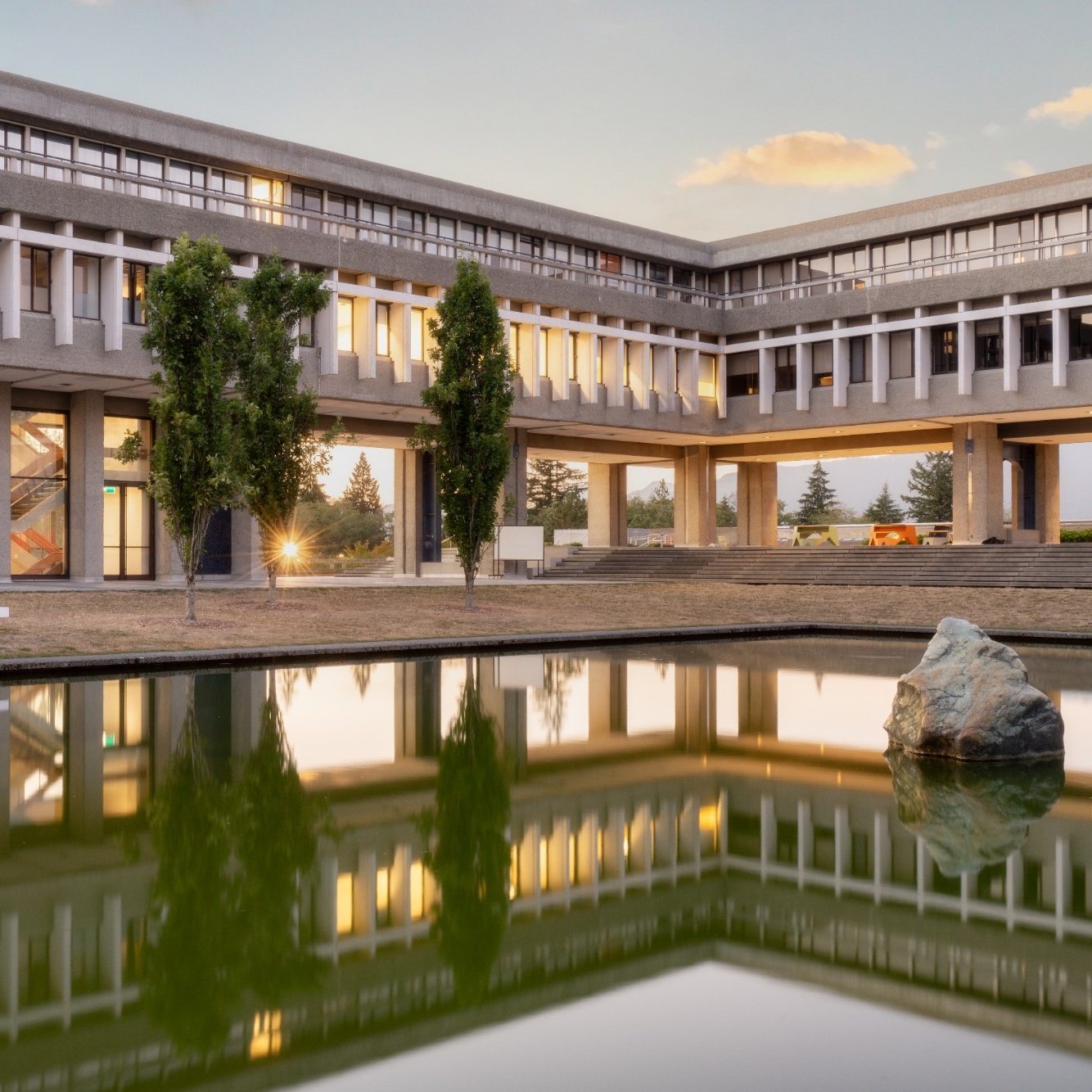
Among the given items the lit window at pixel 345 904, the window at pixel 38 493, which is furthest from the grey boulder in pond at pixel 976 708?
the window at pixel 38 493

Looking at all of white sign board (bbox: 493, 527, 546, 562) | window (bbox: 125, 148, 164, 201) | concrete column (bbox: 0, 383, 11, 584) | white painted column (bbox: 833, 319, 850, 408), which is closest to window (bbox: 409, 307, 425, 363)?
white sign board (bbox: 493, 527, 546, 562)

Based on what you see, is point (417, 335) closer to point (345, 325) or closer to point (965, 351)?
point (345, 325)

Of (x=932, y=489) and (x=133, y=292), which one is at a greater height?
(x=133, y=292)

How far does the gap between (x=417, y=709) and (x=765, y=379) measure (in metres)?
38.5

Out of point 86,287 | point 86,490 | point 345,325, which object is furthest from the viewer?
point 345,325

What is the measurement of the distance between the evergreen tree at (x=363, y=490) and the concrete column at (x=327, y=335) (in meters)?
74.0

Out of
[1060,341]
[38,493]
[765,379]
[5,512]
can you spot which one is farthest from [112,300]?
[1060,341]

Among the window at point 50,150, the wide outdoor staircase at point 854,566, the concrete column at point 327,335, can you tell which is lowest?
the wide outdoor staircase at point 854,566

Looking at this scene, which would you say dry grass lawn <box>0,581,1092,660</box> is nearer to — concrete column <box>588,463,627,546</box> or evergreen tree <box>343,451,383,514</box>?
concrete column <box>588,463,627,546</box>

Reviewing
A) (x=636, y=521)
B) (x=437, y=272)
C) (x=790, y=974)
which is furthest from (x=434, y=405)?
(x=636, y=521)

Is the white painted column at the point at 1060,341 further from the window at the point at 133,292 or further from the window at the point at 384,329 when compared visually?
the window at the point at 133,292

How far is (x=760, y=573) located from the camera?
42.4 m

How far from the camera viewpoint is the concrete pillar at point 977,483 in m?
45.4

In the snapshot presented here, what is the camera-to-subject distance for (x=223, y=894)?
6457mm
